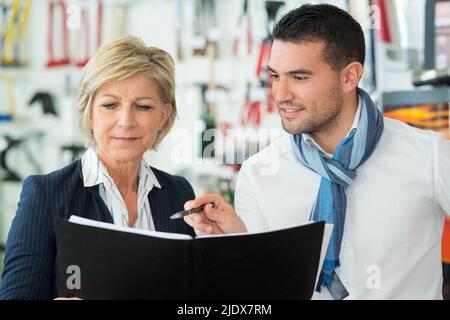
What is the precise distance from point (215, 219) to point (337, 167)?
0.38m

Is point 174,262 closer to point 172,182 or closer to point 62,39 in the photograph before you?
point 172,182

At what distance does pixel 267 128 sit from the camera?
2965 millimetres


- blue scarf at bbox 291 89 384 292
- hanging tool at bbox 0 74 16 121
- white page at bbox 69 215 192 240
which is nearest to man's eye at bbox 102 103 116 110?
white page at bbox 69 215 192 240

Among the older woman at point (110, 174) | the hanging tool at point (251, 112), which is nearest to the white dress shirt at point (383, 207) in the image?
the older woman at point (110, 174)

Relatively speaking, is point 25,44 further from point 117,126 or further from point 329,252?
point 329,252

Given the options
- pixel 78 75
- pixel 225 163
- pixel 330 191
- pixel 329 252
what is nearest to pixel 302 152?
pixel 330 191

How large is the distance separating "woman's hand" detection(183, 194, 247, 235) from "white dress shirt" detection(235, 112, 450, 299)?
247 mm

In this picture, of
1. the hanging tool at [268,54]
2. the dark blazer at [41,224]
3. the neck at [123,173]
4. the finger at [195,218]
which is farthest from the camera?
the hanging tool at [268,54]

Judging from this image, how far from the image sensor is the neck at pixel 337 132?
1.67 metres

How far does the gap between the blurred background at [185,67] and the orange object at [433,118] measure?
489 millimetres

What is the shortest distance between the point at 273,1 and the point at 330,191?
1602 mm

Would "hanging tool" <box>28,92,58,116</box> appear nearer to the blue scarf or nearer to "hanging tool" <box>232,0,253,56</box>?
"hanging tool" <box>232,0,253,56</box>

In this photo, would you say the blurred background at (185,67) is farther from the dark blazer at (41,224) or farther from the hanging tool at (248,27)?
the dark blazer at (41,224)

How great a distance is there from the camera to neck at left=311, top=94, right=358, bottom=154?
167cm
